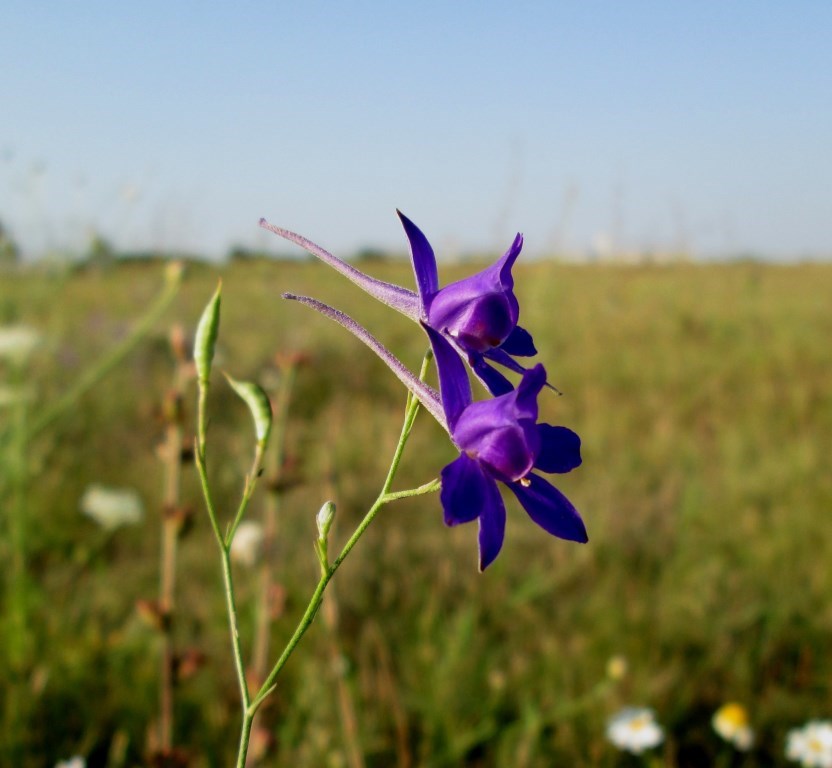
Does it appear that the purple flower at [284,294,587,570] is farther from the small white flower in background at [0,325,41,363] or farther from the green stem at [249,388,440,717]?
the small white flower in background at [0,325,41,363]

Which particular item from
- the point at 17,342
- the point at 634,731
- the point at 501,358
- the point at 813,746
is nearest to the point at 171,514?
the point at 501,358

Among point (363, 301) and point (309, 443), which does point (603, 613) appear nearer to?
point (309, 443)

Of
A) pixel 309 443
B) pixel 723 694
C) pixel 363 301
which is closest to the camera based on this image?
pixel 723 694

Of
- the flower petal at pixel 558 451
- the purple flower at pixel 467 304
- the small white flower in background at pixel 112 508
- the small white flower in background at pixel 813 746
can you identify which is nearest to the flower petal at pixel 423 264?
the purple flower at pixel 467 304

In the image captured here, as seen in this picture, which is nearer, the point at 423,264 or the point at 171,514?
the point at 423,264

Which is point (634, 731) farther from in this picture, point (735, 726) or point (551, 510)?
point (551, 510)

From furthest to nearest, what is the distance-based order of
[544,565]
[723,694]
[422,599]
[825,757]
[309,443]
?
[309,443]
[544,565]
[422,599]
[723,694]
[825,757]

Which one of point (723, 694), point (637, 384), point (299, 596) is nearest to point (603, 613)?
point (723, 694)

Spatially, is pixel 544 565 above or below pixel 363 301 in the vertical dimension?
below
